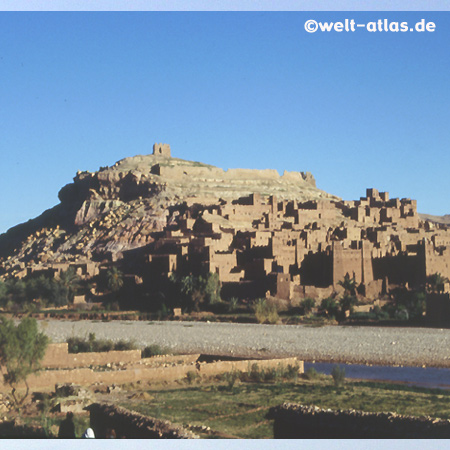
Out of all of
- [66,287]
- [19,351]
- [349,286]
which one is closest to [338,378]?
[19,351]

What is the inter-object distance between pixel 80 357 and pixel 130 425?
8.76m

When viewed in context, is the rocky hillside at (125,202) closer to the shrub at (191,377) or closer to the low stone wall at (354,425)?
the shrub at (191,377)

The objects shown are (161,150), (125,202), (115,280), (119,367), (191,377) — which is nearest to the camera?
(191,377)

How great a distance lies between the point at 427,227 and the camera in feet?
179

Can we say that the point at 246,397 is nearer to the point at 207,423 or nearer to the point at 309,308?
the point at 207,423

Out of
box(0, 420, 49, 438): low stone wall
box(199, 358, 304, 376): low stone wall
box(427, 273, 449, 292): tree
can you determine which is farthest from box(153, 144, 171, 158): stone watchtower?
box(0, 420, 49, 438): low stone wall

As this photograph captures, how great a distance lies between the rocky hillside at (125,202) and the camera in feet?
182

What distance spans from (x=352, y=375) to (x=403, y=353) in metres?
4.41

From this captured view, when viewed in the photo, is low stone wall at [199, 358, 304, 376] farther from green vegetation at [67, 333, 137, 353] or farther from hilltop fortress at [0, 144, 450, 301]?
hilltop fortress at [0, 144, 450, 301]

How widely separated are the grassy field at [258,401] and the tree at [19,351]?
67.4 inches

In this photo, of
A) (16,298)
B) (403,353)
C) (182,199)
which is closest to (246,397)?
(403,353)

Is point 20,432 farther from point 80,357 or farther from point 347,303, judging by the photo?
point 347,303

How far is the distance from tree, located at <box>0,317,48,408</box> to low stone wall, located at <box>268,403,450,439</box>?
5412mm

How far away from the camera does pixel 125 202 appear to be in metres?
63.4
